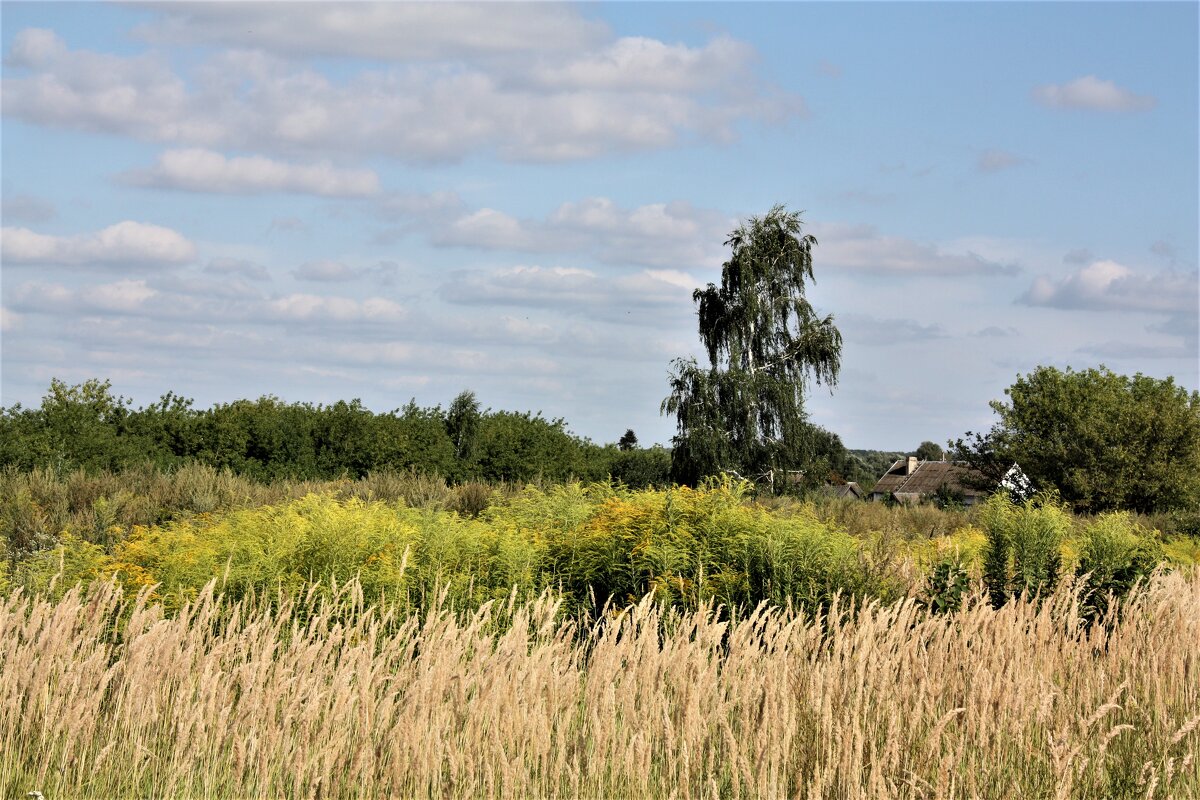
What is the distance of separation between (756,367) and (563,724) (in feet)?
84.1

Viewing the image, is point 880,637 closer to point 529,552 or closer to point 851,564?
point 851,564

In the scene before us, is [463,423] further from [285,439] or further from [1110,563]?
[1110,563]

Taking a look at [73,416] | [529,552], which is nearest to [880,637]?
[529,552]

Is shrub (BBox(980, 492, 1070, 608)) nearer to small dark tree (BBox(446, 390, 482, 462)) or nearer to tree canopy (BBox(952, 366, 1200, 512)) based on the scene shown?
small dark tree (BBox(446, 390, 482, 462))

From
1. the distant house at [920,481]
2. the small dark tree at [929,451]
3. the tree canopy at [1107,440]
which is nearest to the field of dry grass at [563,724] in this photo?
the tree canopy at [1107,440]

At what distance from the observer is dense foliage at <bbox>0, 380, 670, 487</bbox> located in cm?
2186

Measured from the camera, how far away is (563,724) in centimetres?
414

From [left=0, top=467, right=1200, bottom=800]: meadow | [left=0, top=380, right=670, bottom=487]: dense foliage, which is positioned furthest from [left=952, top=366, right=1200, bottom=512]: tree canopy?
[left=0, top=467, right=1200, bottom=800]: meadow

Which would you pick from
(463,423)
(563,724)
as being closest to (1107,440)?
(463,423)

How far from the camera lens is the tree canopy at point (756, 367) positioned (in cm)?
2809

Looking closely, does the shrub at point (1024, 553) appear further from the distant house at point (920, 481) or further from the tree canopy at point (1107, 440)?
the distant house at point (920, 481)

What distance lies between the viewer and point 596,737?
3654mm

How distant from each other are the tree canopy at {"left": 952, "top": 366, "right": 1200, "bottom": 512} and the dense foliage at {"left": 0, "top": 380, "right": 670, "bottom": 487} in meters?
16.3

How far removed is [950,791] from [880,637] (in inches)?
80.1
